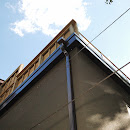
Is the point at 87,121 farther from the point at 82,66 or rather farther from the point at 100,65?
the point at 100,65

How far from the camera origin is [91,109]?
2557 mm

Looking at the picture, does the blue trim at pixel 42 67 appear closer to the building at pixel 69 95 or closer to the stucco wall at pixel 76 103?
the building at pixel 69 95

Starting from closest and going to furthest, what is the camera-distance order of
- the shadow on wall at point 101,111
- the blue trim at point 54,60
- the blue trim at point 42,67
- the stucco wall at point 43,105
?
the shadow on wall at point 101,111, the stucco wall at point 43,105, the blue trim at point 54,60, the blue trim at point 42,67

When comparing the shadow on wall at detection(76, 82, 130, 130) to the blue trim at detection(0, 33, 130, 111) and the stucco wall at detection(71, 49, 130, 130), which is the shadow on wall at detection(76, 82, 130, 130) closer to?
the stucco wall at detection(71, 49, 130, 130)

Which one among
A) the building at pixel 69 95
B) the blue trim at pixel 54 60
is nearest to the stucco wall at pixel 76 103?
the building at pixel 69 95

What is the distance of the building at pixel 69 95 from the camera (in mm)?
2514

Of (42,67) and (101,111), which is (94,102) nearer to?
(101,111)

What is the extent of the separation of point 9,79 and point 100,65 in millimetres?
4477

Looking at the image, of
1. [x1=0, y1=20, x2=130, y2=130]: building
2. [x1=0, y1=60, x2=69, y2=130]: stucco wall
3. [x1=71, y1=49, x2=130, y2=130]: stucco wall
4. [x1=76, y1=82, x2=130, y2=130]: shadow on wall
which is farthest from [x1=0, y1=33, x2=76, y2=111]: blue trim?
[x1=76, y1=82, x2=130, y2=130]: shadow on wall

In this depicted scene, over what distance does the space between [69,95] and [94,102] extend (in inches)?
22.3

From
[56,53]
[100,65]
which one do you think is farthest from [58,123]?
[100,65]

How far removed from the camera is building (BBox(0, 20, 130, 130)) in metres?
2.51

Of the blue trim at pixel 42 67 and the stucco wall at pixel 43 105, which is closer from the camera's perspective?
the stucco wall at pixel 43 105

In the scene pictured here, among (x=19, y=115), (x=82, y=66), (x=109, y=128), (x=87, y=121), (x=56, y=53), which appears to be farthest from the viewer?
(x=19, y=115)
